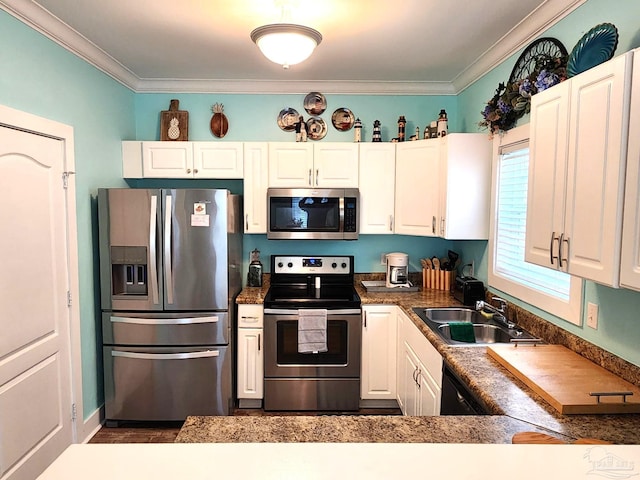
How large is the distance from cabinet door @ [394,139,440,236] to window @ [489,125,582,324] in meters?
0.46

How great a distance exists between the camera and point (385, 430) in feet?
4.33

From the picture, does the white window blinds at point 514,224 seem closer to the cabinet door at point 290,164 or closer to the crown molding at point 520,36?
the crown molding at point 520,36

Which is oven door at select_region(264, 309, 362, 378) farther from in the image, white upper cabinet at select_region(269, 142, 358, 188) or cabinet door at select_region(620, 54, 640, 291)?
cabinet door at select_region(620, 54, 640, 291)

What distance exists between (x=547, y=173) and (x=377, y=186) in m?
1.84

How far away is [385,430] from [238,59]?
105 inches

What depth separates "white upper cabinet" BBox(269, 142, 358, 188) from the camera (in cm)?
338

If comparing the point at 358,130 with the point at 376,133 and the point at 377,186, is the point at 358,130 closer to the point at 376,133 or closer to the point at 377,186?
the point at 376,133

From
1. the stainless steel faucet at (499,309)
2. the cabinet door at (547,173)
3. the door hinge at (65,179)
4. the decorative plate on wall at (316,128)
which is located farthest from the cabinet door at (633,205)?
the door hinge at (65,179)

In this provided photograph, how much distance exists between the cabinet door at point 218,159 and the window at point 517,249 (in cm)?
198

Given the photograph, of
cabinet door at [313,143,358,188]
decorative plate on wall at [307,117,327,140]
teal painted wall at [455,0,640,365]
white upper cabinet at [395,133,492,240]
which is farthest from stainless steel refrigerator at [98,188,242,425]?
teal painted wall at [455,0,640,365]

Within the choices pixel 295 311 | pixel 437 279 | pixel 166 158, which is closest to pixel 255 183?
pixel 166 158

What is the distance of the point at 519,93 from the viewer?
231 centimetres

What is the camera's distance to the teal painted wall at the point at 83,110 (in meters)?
2.16

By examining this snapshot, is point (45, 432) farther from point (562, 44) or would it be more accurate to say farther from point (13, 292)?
point (562, 44)
